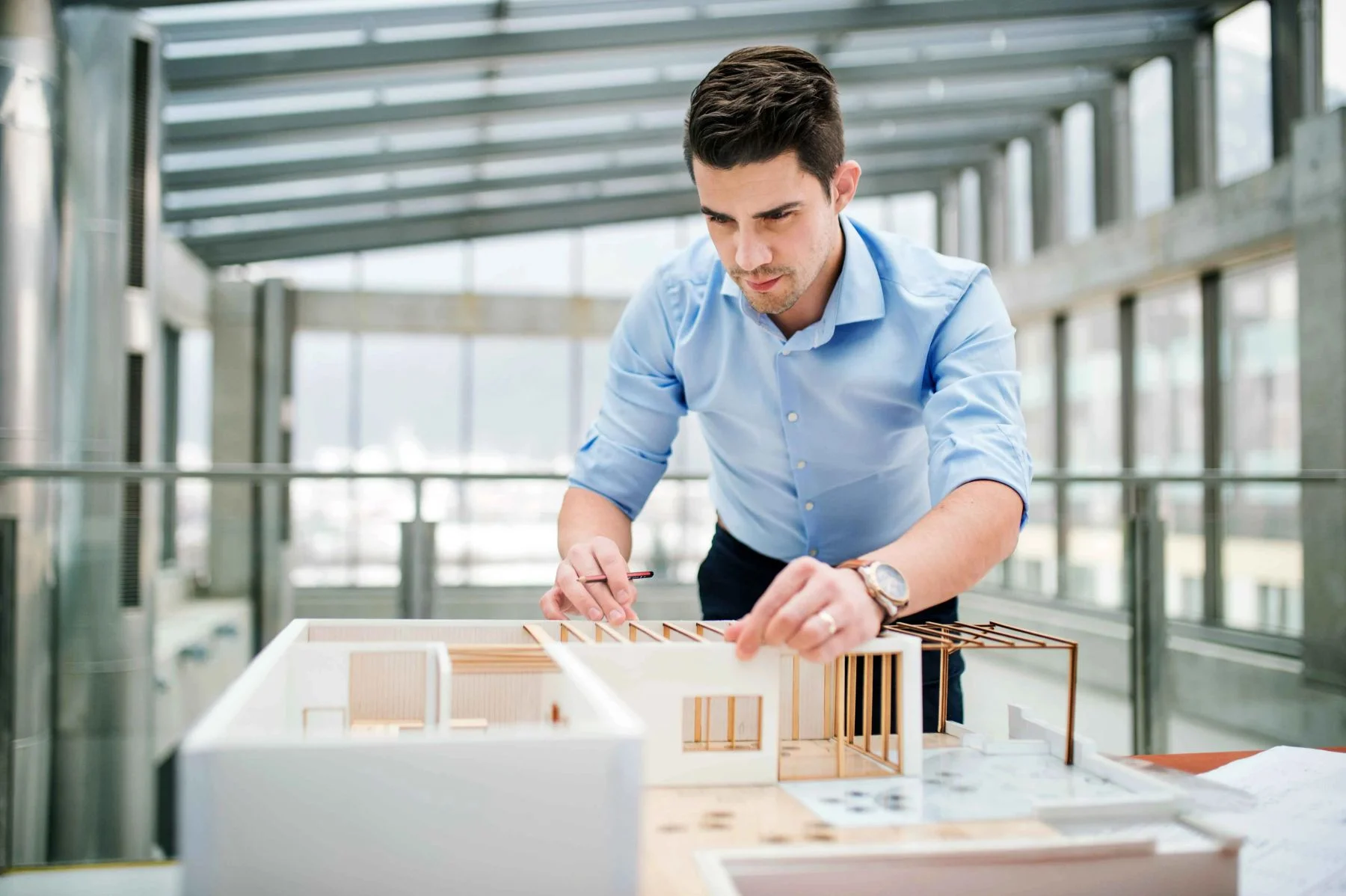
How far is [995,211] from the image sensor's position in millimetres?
8930

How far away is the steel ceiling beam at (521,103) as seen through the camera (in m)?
6.30

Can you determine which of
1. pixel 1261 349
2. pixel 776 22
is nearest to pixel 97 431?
pixel 776 22

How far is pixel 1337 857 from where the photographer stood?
92 centimetres

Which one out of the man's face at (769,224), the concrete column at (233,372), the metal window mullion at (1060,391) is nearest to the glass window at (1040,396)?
the metal window mullion at (1060,391)

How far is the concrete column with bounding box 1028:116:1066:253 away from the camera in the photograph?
314 inches

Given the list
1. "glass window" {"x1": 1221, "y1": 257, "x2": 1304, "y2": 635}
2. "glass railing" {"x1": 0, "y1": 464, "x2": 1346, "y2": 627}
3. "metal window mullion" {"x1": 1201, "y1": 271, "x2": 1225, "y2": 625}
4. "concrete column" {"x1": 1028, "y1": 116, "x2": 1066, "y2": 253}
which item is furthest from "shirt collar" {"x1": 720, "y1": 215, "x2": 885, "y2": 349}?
"concrete column" {"x1": 1028, "y1": 116, "x2": 1066, "y2": 253}

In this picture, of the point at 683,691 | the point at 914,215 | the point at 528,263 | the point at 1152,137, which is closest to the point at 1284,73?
the point at 1152,137

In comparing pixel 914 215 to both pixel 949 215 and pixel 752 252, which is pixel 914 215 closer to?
pixel 949 215

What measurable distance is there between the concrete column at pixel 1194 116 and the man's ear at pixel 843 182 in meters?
5.79

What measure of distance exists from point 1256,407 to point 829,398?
5327 millimetres

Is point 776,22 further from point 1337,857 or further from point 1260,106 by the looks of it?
point 1337,857

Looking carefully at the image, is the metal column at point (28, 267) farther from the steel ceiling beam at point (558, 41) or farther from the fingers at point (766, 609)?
the fingers at point (766, 609)

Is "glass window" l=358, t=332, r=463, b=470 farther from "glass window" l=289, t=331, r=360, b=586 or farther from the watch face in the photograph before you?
the watch face

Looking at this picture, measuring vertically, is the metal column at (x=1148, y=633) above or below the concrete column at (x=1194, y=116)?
below
